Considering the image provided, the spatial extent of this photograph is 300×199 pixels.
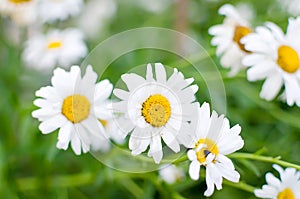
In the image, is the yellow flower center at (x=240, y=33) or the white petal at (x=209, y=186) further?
the yellow flower center at (x=240, y=33)

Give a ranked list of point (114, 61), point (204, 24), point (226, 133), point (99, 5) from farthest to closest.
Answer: point (99, 5), point (204, 24), point (114, 61), point (226, 133)

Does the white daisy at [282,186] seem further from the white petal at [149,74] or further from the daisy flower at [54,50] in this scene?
the daisy flower at [54,50]

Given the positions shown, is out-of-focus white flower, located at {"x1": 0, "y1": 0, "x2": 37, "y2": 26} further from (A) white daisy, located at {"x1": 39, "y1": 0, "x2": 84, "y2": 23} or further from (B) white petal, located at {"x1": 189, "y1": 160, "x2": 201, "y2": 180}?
(B) white petal, located at {"x1": 189, "y1": 160, "x2": 201, "y2": 180}

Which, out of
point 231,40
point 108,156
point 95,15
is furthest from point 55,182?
point 95,15

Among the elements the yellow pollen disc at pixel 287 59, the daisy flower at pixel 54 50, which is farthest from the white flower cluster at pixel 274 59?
the daisy flower at pixel 54 50

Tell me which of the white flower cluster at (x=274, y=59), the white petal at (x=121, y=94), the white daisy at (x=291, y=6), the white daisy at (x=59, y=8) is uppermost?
the white daisy at (x=291, y=6)

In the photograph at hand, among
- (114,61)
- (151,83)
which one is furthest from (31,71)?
(151,83)

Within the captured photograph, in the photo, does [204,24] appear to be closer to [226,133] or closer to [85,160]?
[85,160]
